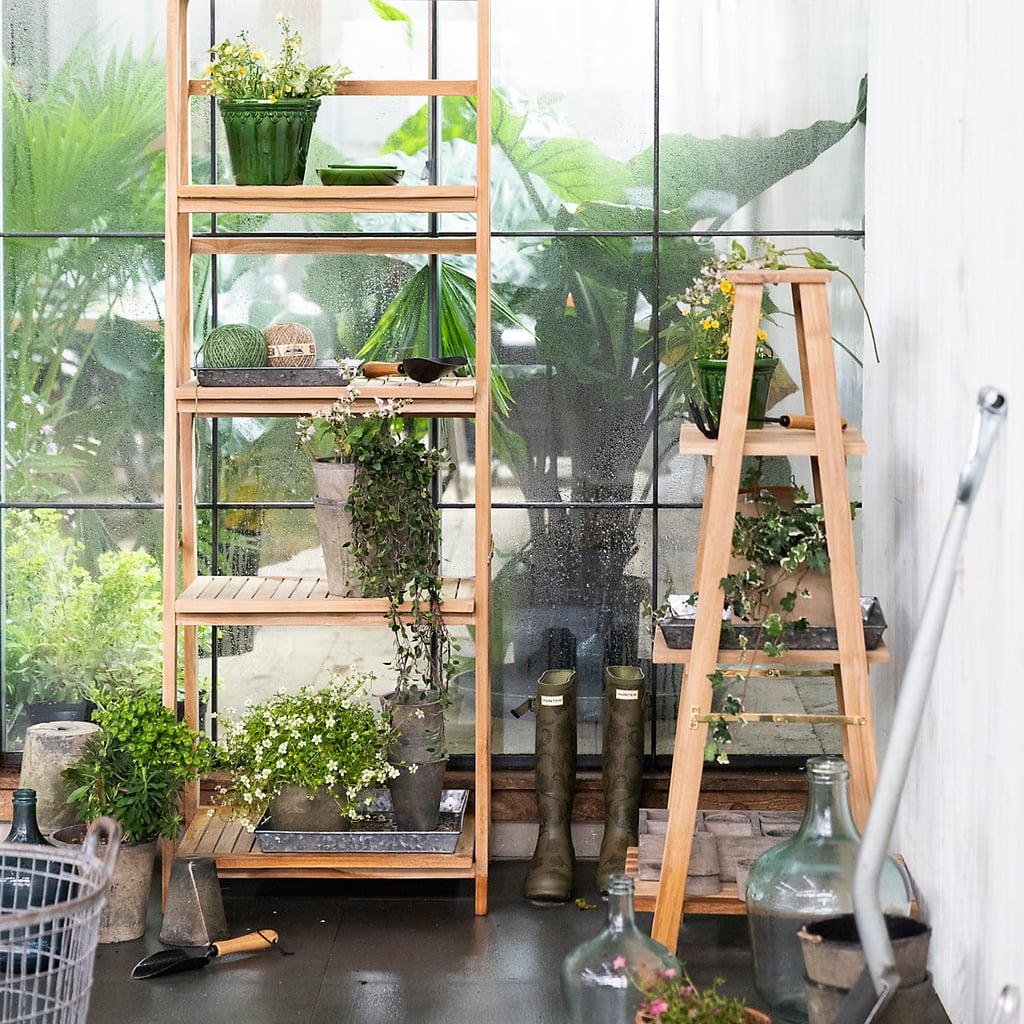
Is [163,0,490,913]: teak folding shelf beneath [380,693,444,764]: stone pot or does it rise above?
above

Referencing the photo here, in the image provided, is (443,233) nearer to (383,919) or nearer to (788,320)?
(788,320)

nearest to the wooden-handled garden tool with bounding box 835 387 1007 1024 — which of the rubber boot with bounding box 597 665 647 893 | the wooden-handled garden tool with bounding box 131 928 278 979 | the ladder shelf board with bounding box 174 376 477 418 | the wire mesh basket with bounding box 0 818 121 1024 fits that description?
the wire mesh basket with bounding box 0 818 121 1024

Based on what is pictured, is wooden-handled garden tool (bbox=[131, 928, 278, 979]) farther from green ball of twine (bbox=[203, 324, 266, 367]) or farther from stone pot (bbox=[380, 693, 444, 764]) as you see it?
green ball of twine (bbox=[203, 324, 266, 367])

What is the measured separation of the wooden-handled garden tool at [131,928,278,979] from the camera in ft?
10.4

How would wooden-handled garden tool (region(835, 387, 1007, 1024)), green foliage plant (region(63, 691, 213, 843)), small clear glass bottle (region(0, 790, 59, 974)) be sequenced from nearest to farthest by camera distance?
wooden-handled garden tool (region(835, 387, 1007, 1024)), small clear glass bottle (region(0, 790, 59, 974)), green foliage plant (region(63, 691, 213, 843))

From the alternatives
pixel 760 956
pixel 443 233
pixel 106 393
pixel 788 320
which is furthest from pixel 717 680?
pixel 106 393

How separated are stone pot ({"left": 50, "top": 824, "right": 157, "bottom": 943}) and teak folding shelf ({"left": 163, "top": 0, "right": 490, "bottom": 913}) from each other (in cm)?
14

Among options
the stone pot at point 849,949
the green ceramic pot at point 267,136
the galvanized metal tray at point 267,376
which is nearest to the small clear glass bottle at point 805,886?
the stone pot at point 849,949

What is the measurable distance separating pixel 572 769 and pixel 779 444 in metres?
1.25

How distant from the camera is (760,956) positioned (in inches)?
111

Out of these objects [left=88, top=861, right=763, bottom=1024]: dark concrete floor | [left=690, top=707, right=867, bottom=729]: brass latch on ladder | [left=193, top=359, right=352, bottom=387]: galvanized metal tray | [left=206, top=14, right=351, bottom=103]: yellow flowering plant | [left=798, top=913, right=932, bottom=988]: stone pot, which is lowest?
[left=88, top=861, right=763, bottom=1024]: dark concrete floor

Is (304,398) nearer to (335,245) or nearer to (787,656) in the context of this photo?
(335,245)

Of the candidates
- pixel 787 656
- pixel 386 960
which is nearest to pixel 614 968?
pixel 787 656

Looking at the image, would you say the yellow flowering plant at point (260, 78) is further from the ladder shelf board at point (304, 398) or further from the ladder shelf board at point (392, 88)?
the ladder shelf board at point (304, 398)
